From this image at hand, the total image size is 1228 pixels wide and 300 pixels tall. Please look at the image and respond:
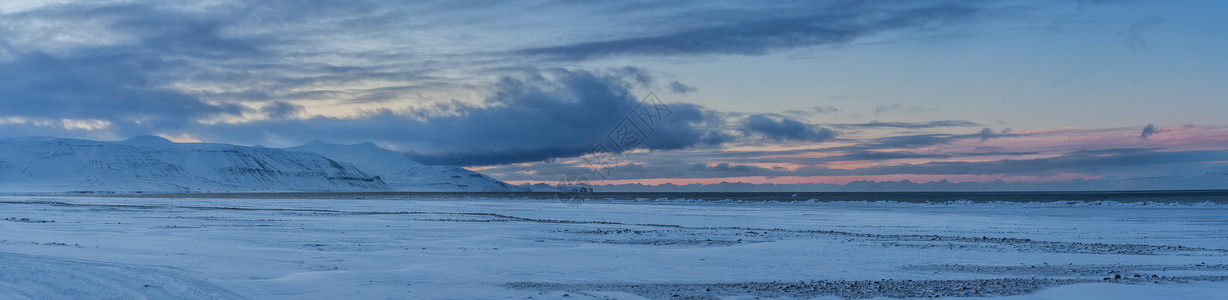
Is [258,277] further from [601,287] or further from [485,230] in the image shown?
[485,230]

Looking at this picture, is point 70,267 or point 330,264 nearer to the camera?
point 70,267

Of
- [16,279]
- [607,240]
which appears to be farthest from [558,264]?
[16,279]

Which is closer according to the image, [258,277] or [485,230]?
[258,277]

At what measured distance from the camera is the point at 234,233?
27.6 meters

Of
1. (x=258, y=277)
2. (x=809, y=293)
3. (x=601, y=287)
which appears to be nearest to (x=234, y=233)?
(x=258, y=277)

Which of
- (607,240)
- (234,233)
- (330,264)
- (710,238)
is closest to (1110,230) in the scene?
(710,238)

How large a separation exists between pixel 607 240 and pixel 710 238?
353cm

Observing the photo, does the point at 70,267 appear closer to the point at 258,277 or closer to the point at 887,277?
the point at 258,277

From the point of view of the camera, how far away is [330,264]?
17.5 m

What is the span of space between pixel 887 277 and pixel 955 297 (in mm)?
3036

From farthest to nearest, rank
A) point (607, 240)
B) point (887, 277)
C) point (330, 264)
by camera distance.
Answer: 1. point (607, 240)
2. point (330, 264)
3. point (887, 277)

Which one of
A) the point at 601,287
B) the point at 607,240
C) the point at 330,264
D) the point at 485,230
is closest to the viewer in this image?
the point at 601,287

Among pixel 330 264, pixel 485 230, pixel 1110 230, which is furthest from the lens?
pixel 1110 230

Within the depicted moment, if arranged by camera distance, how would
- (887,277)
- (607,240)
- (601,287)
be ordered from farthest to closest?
1. (607,240)
2. (887,277)
3. (601,287)
